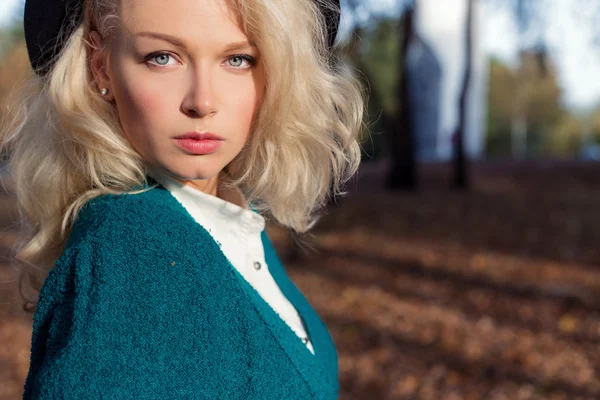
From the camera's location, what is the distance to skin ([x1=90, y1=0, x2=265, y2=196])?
4.35 feet

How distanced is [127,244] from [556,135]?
5440 centimetres

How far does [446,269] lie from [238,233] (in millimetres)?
6000

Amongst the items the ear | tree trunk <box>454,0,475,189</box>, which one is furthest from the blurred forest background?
the ear

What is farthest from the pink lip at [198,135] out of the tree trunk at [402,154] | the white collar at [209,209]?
the tree trunk at [402,154]

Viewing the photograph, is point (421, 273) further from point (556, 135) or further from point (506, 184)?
point (556, 135)

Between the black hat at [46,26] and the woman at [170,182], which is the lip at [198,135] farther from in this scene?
the black hat at [46,26]

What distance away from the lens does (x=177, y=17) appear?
1328mm

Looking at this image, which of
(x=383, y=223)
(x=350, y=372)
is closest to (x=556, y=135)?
(x=383, y=223)

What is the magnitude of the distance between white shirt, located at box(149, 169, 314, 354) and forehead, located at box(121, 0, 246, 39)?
334 millimetres

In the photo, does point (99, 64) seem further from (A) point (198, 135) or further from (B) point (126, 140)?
(A) point (198, 135)

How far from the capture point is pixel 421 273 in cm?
711

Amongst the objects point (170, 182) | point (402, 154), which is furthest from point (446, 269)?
point (170, 182)

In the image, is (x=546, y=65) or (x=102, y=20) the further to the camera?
(x=546, y=65)

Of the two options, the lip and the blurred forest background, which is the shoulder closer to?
the lip
